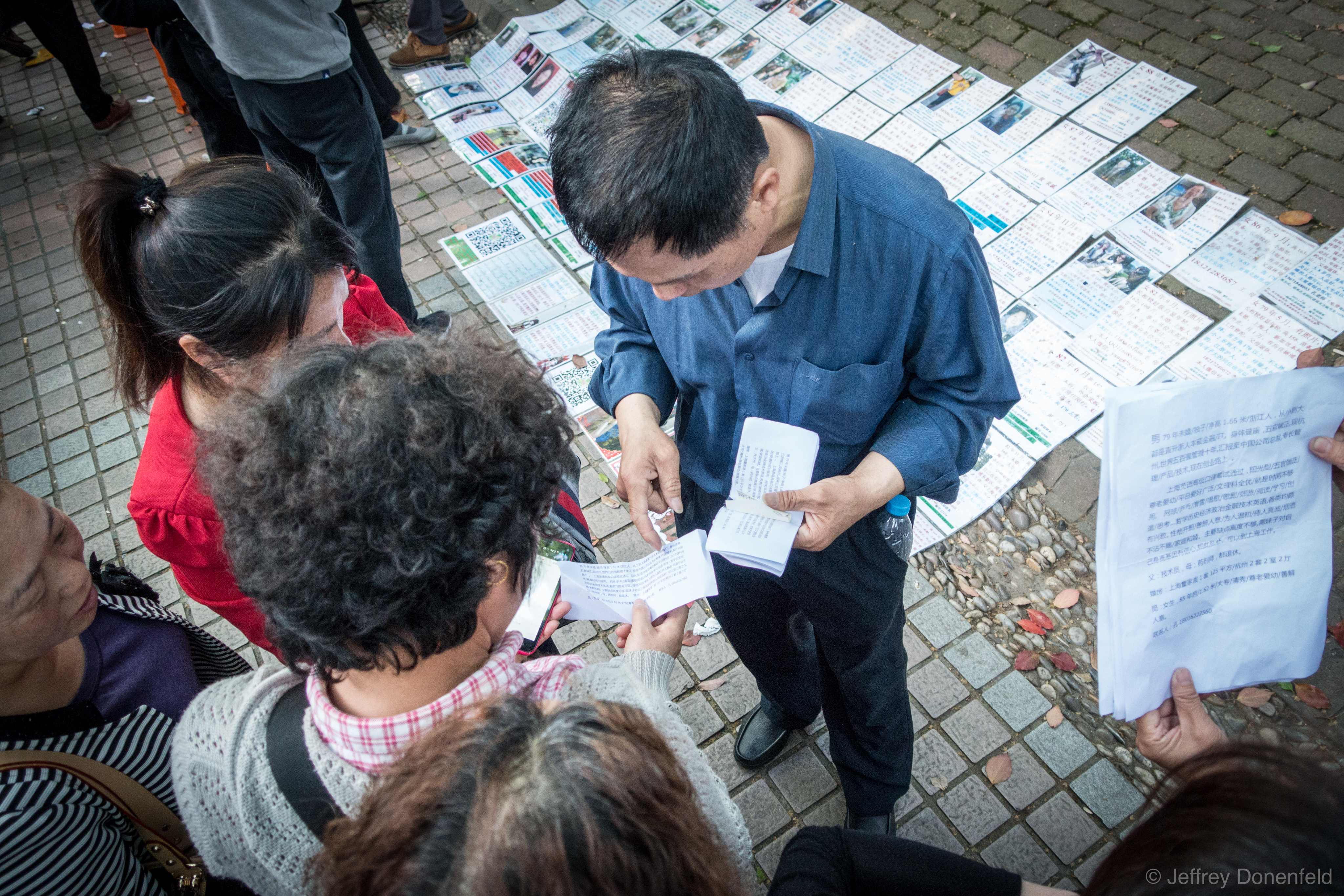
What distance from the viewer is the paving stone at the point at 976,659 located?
2664mm

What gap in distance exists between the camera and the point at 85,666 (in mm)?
1462

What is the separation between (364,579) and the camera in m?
1.01

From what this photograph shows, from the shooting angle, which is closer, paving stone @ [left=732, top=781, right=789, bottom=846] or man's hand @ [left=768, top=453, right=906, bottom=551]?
man's hand @ [left=768, top=453, right=906, bottom=551]

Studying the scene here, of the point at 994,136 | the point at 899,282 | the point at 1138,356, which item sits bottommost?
the point at 1138,356

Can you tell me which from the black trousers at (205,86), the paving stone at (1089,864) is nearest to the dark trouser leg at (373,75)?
the black trousers at (205,86)

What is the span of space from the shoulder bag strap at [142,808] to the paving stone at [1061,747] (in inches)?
93.6

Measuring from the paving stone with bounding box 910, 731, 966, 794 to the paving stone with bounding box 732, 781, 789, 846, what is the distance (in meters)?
0.45

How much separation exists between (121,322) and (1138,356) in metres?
3.53

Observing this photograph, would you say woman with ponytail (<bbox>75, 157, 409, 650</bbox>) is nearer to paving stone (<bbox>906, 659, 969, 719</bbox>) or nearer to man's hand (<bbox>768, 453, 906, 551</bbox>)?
man's hand (<bbox>768, 453, 906, 551</bbox>)

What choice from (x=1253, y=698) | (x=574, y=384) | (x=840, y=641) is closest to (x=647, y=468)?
(x=840, y=641)

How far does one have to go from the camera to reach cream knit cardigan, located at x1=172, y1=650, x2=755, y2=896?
1.08m

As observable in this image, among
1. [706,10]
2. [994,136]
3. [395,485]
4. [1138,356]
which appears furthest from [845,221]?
[706,10]

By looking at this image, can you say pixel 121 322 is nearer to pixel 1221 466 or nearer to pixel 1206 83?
pixel 1221 466

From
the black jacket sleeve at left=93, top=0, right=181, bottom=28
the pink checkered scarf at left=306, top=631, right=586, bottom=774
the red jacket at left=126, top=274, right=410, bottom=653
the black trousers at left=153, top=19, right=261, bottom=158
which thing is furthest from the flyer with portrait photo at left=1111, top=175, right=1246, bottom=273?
the black jacket sleeve at left=93, top=0, right=181, bottom=28
